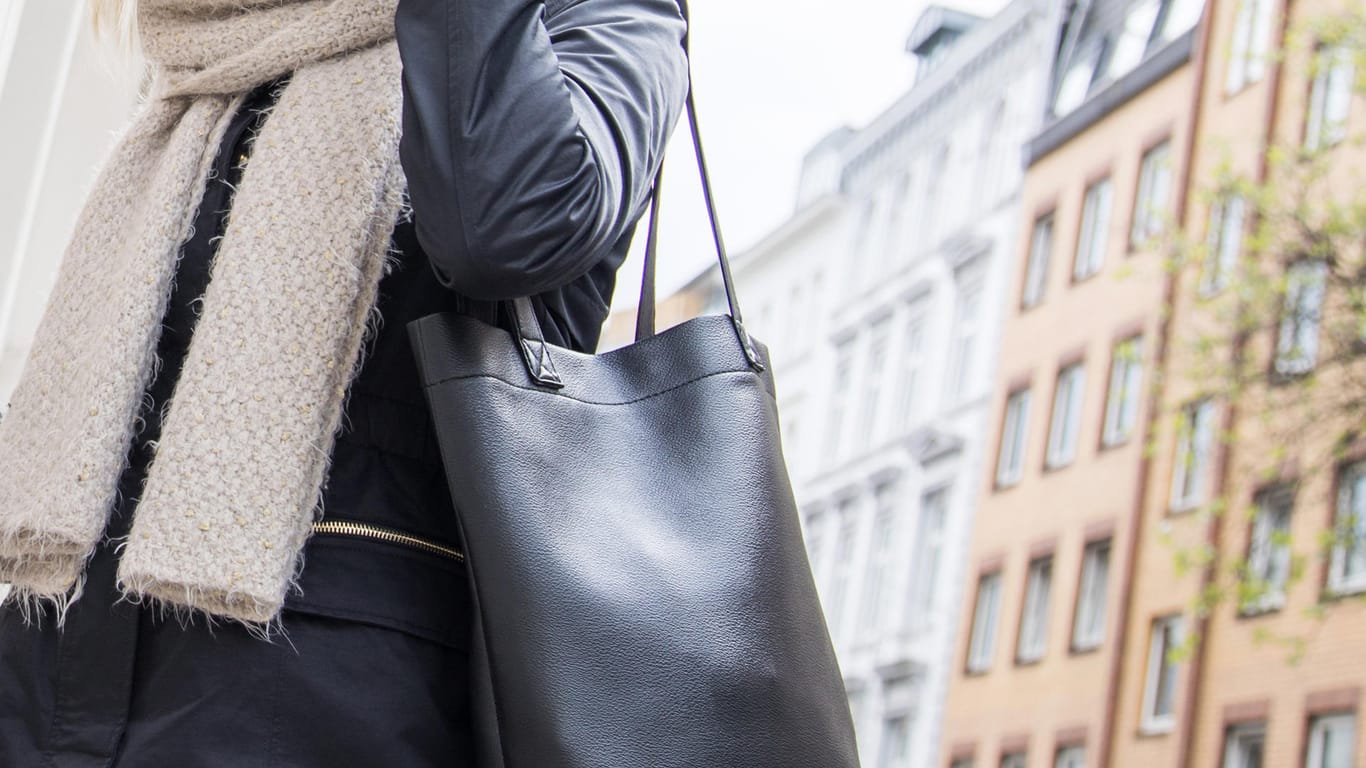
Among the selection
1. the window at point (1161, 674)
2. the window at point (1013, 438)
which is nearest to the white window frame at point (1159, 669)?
the window at point (1161, 674)

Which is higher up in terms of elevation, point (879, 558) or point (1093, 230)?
point (1093, 230)

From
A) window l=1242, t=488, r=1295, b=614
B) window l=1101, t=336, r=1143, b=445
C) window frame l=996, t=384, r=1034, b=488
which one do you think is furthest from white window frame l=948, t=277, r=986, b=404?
window l=1242, t=488, r=1295, b=614

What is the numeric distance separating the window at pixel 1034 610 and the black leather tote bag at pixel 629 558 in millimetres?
17602

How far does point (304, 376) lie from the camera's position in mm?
1017

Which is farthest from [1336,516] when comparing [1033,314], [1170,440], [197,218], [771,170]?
[771,170]

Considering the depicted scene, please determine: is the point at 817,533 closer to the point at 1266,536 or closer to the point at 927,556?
the point at 927,556

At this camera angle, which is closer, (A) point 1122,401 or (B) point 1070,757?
(B) point 1070,757

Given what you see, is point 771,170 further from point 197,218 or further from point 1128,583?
point 197,218

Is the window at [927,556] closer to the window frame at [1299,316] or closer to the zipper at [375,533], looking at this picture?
the window frame at [1299,316]

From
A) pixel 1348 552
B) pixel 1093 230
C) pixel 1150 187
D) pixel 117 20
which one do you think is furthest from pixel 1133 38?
pixel 117 20

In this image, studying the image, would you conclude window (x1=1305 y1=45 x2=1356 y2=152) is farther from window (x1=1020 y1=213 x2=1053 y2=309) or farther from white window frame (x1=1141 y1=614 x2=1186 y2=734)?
window (x1=1020 y1=213 x2=1053 y2=309)

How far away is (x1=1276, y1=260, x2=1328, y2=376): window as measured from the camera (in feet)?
30.6

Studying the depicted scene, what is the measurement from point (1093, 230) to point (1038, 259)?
3.76 ft

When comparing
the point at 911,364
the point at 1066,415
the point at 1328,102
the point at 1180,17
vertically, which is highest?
the point at 1180,17
